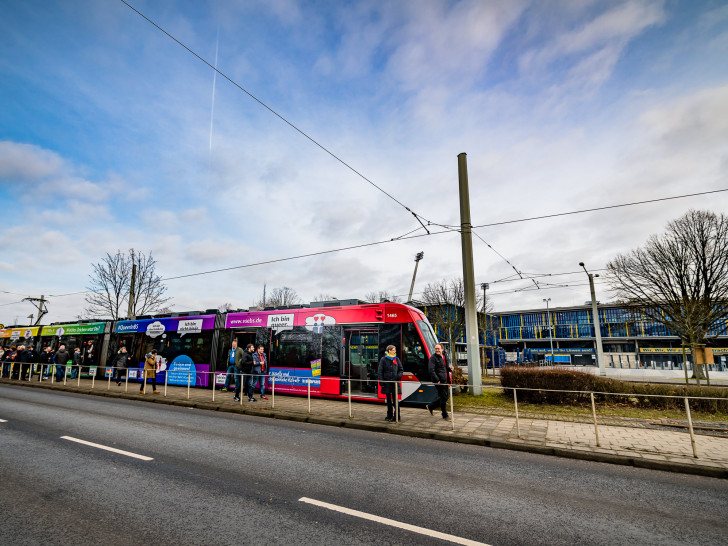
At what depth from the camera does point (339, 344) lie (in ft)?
41.3

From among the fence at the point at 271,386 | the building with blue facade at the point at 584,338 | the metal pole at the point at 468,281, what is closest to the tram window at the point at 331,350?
the fence at the point at 271,386

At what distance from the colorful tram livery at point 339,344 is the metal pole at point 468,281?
77.6 inches

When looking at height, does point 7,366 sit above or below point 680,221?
below

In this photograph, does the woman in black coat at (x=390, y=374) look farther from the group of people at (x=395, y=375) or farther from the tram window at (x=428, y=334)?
the tram window at (x=428, y=334)

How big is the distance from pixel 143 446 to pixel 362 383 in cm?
683

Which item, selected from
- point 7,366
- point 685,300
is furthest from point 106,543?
point 685,300

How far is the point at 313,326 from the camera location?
43.6 ft

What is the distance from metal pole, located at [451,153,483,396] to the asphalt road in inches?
244

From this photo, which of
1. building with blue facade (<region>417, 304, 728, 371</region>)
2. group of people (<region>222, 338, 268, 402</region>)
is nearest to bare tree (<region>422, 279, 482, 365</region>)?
building with blue facade (<region>417, 304, 728, 371</region>)

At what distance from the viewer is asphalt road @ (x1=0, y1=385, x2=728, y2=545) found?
352 centimetres

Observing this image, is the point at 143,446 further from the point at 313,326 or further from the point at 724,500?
the point at 724,500

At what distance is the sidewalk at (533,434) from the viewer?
20.3 ft

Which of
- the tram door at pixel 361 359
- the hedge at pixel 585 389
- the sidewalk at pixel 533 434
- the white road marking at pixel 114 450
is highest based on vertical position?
the tram door at pixel 361 359

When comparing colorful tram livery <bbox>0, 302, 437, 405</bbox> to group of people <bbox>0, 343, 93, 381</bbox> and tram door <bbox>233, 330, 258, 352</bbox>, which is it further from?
group of people <bbox>0, 343, 93, 381</bbox>
